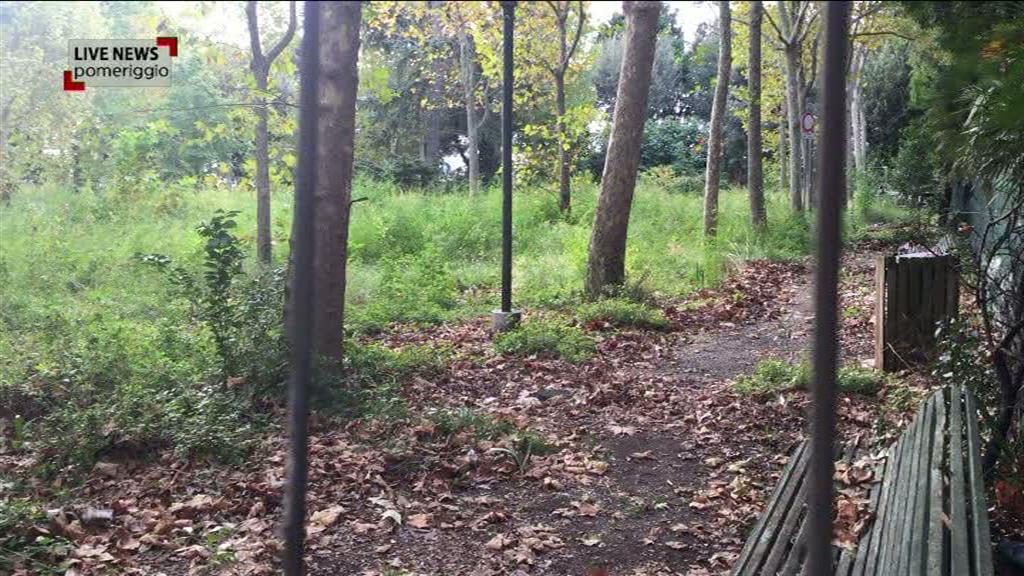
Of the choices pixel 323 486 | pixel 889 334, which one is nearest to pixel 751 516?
pixel 323 486

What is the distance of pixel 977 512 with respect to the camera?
2.92 meters

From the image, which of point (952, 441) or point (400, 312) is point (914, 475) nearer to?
point (952, 441)

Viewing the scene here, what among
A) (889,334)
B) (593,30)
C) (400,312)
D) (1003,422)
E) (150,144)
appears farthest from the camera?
(150,144)

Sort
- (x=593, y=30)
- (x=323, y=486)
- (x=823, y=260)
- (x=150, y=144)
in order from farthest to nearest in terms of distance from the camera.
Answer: (x=150, y=144) < (x=593, y=30) < (x=323, y=486) < (x=823, y=260)

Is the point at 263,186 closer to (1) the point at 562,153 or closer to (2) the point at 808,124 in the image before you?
(1) the point at 562,153

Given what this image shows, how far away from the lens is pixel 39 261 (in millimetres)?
12203

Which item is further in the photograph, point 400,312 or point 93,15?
point 93,15

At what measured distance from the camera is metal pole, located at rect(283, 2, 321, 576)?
1.35 metres

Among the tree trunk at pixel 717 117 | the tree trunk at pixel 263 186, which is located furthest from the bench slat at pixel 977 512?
the tree trunk at pixel 717 117

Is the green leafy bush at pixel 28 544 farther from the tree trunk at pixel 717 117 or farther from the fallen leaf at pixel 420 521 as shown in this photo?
the tree trunk at pixel 717 117

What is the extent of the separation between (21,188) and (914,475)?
16.8 meters

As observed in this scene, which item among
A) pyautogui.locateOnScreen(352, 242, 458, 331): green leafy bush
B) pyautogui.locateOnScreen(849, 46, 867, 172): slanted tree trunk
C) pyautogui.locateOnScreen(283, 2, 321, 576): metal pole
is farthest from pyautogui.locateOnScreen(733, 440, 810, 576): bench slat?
pyautogui.locateOnScreen(849, 46, 867, 172): slanted tree trunk

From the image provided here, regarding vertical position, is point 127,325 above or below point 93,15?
below

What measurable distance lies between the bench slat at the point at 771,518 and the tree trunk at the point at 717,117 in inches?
486
